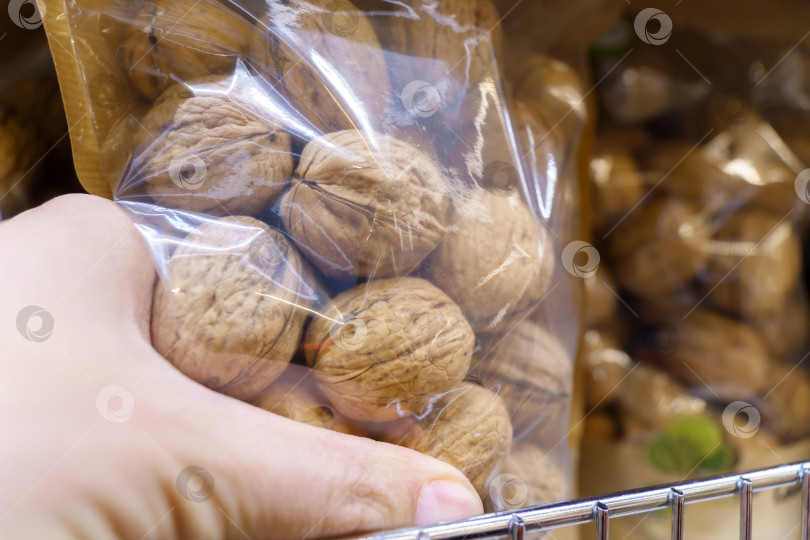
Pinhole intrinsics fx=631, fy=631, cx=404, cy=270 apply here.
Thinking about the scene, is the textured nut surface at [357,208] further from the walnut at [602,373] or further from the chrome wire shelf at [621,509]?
the walnut at [602,373]

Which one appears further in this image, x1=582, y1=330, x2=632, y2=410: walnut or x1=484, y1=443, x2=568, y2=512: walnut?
x1=582, y1=330, x2=632, y2=410: walnut

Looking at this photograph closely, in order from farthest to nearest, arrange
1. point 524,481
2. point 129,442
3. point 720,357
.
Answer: point 720,357
point 524,481
point 129,442

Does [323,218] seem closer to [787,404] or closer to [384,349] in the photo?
[384,349]

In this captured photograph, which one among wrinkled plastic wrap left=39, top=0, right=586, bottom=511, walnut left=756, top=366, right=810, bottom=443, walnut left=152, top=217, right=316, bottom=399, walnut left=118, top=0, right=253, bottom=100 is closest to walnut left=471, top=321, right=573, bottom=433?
wrinkled plastic wrap left=39, top=0, right=586, bottom=511

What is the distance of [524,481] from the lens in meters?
0.46

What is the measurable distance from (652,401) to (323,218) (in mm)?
538

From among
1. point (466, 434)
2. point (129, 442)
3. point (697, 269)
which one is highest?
point (697, 269)

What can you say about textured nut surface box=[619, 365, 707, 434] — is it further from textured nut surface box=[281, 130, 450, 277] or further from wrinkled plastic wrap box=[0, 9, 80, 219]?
wrinkled plastic wrap box=[0, 9, 80, 219]

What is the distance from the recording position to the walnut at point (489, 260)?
1.38 ft

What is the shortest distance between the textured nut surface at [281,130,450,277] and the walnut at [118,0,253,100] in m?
0.09

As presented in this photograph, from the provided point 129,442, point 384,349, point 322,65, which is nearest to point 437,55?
point 322,65

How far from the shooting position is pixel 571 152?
2.01ft

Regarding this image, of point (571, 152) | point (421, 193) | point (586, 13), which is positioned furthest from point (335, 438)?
point (586, 13)

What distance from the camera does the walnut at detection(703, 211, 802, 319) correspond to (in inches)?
29.1
